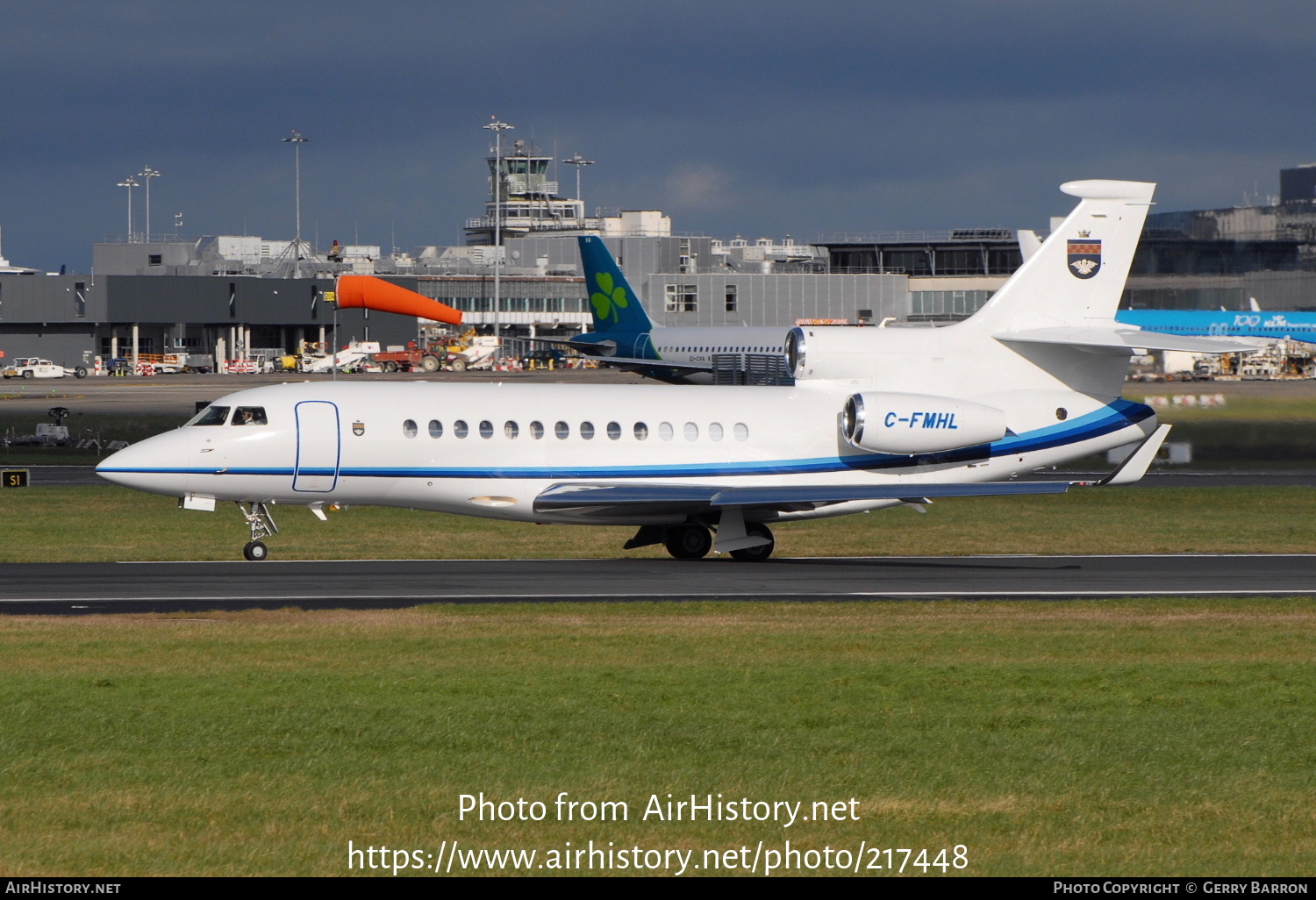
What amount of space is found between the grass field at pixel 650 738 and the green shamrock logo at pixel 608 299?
51.9 meters

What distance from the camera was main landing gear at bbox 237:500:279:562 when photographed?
1104 inches

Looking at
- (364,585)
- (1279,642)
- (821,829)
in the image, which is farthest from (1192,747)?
(364,585)

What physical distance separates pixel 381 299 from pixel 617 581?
1783cm

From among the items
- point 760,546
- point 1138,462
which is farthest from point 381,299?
point 1138,462

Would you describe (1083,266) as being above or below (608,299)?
below

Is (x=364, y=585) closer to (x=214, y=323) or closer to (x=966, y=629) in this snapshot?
(x=966, y=629)

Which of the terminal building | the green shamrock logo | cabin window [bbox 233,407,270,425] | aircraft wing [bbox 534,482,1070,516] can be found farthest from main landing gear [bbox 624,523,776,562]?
the terminal building

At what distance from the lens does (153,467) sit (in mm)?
26609

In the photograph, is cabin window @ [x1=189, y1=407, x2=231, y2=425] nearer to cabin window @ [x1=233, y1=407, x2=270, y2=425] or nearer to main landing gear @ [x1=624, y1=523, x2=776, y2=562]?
cabin window @ [x1=233, y1=407, x2=270, y2=425]

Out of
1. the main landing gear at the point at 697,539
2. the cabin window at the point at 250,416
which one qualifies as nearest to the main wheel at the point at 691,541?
the main landing gear at the point at 697,539

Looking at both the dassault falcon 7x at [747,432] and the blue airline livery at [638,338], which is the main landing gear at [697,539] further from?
the blue airline livery at [638,338]

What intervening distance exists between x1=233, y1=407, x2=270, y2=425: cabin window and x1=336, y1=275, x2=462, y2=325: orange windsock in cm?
1151

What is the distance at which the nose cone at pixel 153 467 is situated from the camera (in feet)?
86.9

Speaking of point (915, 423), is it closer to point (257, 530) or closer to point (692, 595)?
point (692, 595)
